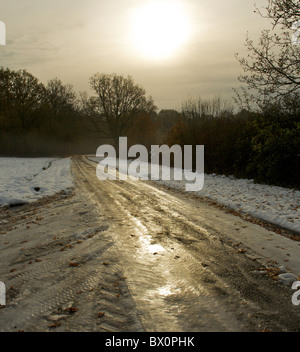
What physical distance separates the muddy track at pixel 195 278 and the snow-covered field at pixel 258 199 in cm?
135

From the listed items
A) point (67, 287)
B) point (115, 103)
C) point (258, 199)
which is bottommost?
point (67, 287)

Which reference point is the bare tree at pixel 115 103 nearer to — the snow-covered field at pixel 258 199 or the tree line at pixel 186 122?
the tree line at pixel 186 122

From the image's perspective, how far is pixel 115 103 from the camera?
50.0 meters

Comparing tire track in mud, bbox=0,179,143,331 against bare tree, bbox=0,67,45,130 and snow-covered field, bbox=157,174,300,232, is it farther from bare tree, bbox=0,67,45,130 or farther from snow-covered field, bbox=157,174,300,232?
bare tree, bbox=0,67,45,130

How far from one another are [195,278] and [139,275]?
0.83 metres

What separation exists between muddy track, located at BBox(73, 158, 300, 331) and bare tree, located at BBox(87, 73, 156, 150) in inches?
1719

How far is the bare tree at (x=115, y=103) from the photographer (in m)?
49.5

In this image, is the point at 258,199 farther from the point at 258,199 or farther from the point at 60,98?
the point at 60,98

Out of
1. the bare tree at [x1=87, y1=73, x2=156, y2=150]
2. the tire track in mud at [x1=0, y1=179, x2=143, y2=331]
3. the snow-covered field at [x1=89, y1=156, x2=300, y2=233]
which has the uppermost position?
the bare tree at [x1=87, y1=73, x2=156, y2=150]

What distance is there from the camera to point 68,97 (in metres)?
66.3

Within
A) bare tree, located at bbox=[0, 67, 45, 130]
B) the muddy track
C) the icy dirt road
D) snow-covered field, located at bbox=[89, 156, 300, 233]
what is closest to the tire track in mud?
the icy dirt road

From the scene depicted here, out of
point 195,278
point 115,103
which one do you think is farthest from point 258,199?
point 115,103

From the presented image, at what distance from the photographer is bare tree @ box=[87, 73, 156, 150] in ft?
163
